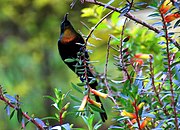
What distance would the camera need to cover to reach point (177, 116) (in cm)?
63

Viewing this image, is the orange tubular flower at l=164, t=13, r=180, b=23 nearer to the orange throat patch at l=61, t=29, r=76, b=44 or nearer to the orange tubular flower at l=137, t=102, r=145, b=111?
the orange tubular flower at l=137, t=102, r=145, b=111

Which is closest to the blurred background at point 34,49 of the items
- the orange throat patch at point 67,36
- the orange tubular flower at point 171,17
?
the orange throat patch at point 67,36

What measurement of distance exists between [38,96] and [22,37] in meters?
0.65

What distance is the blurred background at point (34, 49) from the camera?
360cm

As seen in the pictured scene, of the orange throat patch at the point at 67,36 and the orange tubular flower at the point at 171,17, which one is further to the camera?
the orange throat patch at the point at 67,36

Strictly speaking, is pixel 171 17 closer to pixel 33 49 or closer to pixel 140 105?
pixel 140 105

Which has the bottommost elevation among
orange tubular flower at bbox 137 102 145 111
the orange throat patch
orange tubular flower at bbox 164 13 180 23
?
orange tubular flower at bbox 137 102 145 111

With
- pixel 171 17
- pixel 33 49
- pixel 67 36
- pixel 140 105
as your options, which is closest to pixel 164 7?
pixel 171 17

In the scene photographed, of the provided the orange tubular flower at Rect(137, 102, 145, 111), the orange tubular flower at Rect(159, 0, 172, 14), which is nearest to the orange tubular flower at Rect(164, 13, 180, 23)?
the orange tubular flower at Rect(159, 0, 172, 14)

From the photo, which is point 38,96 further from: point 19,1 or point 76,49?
point 76,49

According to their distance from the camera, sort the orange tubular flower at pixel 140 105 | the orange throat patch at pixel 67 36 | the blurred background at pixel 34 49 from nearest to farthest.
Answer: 1. the orange tubular flower at pixel 140 105
2. the orange throat patch at pixel 67 36
3. the blurred background at pixel 34 49

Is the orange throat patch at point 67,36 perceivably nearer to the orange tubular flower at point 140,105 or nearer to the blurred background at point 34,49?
the orange tubular flower at point 140,105

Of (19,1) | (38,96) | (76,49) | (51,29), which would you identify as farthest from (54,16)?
(76,49)

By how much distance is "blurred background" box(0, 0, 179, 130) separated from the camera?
11.8 ft
